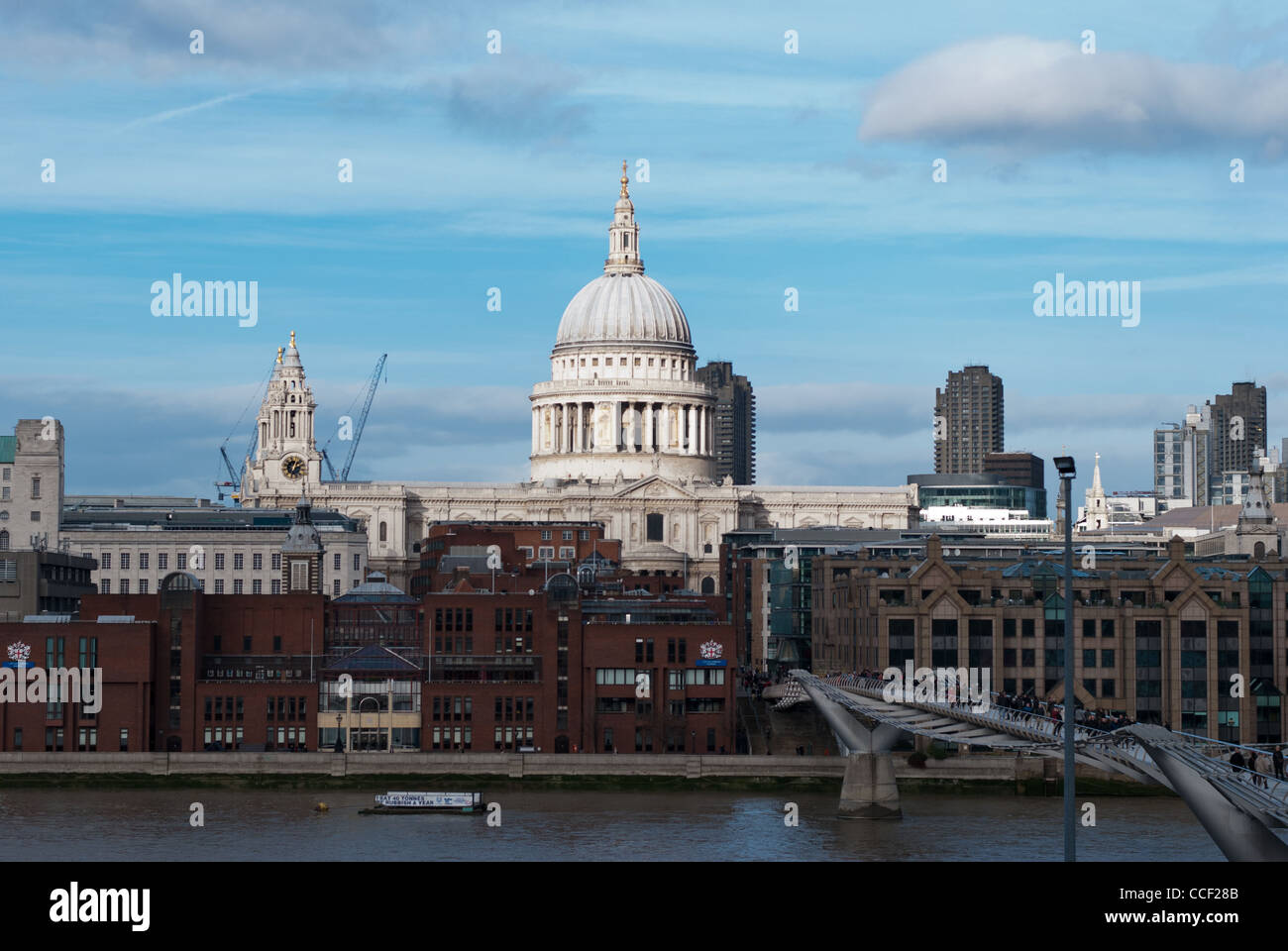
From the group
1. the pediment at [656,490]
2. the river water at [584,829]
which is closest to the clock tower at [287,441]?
the pediment at [656,490]

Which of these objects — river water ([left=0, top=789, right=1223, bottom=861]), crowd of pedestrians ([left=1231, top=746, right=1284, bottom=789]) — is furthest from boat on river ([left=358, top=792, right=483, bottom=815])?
crowd of pedestrians ([left=1231, top=746, right=1284, bottom=789])

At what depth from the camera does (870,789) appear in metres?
73.5

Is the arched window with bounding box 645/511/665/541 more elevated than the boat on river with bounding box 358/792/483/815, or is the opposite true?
the arched window with bounding box 645/511/665/541

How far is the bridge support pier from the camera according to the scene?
73.2m

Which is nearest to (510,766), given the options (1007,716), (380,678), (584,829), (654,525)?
(380,678)

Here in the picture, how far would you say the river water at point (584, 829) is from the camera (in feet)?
211

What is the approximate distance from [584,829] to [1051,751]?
57.0ft

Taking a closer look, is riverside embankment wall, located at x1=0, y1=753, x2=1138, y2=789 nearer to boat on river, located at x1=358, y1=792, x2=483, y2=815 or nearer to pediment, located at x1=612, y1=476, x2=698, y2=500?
boat on river, located at x1=358, y1=792, x2=483, y2=815

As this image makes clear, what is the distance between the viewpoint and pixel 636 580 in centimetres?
12669

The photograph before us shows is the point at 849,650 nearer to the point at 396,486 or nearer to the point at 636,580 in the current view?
the point at 636,580

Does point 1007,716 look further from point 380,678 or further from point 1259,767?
point 380,678

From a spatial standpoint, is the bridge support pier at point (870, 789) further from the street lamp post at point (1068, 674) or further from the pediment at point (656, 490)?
the pediment at point (656, 490)

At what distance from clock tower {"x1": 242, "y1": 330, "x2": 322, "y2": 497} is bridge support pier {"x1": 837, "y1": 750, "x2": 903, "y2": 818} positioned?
Answer: 110595 millimetres

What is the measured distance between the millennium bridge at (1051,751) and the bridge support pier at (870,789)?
3 centimetres
